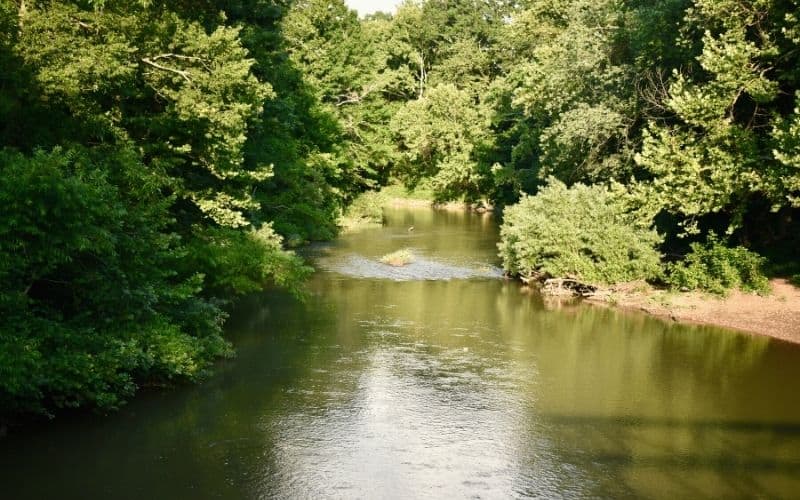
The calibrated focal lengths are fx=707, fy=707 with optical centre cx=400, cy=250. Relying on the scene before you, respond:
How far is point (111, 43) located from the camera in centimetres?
1589

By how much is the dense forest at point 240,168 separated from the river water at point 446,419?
4.17 feet

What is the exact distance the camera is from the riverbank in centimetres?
2175

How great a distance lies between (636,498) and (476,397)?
5.03 m

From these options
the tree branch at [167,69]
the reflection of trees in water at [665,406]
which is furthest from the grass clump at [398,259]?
the tree branch at [167,69]

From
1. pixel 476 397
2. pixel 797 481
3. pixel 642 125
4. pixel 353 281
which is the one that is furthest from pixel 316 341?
pixel 642 125

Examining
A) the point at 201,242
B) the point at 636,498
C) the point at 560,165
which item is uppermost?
the point at 560,165

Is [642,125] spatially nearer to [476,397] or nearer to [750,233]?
[750,233]

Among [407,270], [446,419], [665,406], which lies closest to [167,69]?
[446,419]

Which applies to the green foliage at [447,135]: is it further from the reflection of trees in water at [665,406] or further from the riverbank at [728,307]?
the reflection of trees in water at [665,406]

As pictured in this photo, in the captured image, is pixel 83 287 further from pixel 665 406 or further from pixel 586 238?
pixel 586 238

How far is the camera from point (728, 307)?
23.2m

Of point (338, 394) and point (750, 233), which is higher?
point (750, 233)

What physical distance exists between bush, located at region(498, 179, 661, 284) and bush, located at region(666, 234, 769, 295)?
1008 millimetres

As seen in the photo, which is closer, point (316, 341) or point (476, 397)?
point (476, 397)
